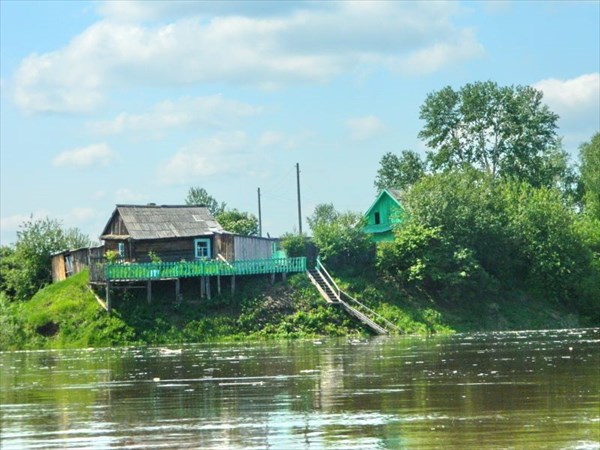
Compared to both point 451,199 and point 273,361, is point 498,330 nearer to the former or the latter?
point 451,199

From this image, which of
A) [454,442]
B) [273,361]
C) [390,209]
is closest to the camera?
[454,442]

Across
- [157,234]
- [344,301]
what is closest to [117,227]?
[157,234]

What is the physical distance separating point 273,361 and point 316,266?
1061 inches

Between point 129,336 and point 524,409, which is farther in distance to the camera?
point 129,336

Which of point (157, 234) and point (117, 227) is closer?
point (157, 234)

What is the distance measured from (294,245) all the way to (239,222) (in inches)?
1035

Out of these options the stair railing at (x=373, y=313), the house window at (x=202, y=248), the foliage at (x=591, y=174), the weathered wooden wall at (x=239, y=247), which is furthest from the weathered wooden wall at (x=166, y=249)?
the foliage at (x=591, y=174)

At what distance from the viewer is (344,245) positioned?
68.6 m

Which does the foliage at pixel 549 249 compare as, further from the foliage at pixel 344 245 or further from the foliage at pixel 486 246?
the foliage at pixel 344 245

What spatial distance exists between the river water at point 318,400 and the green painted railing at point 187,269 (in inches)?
628

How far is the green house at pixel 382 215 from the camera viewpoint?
8338cm

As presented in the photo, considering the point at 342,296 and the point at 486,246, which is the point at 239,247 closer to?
the point at 342,296

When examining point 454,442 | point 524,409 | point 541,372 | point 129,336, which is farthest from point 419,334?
point 454,442

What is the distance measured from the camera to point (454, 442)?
19.2m
